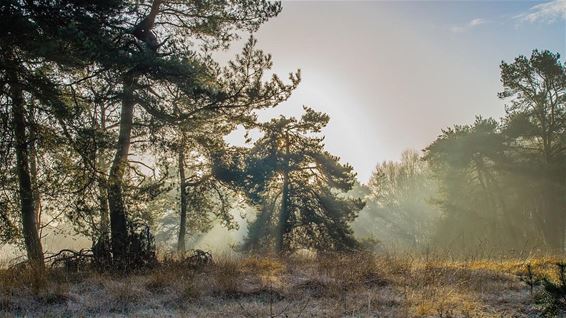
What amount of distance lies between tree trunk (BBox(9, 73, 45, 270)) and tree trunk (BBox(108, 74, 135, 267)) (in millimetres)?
1599

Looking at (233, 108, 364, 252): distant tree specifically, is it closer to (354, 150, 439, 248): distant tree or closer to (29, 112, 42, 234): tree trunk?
(29, 112, 42, 234): tree trunk

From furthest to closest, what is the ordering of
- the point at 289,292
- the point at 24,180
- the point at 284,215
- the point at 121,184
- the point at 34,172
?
the point at 284,215 → the point at 121,184 → the point at 34,172 → the point at 24,180 → the point at 289,292

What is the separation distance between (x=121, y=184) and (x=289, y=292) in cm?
556

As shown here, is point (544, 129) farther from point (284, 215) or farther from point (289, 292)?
point (289, 292)

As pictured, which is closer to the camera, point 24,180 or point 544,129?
point 24,180

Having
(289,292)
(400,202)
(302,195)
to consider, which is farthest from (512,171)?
(289,292)

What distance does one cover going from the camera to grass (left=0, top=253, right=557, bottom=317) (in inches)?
227

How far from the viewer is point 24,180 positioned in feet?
31.0

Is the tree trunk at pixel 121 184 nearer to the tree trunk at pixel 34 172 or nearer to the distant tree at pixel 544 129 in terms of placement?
the tree trunk at pixel 34 172

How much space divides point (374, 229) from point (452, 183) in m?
18.8

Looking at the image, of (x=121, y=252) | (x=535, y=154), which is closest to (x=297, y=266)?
(x=121, y=252)

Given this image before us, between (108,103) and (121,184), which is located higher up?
(108,103)

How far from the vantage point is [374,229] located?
50.9m

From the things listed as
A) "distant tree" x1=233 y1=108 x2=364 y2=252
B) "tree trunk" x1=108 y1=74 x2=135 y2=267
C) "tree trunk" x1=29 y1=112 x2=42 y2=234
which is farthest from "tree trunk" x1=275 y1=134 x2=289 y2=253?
"tree trunk" x1=29 y1=112 x2=42 y2=234
